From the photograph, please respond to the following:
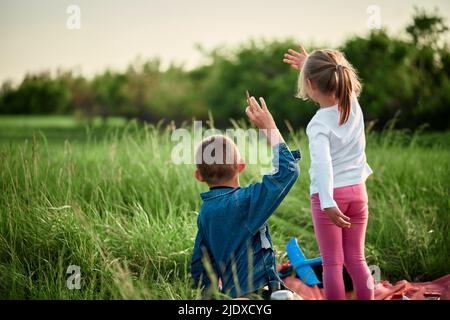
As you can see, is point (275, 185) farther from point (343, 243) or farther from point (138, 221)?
point (138, 221)

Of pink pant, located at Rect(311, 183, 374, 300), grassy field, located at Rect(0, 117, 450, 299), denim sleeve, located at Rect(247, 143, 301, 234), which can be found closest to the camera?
denim sleeve, located at Rect(247, 143, 301, 234)

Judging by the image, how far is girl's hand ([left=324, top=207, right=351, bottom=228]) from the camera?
97.0 inches

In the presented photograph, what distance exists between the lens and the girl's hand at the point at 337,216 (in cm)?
246

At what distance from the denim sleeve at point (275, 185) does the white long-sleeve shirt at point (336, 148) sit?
15cm

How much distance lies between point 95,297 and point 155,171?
1.79 m

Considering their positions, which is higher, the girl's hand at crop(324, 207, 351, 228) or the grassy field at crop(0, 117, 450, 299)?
the girl's hand at crop(324, 207, 351, 228)

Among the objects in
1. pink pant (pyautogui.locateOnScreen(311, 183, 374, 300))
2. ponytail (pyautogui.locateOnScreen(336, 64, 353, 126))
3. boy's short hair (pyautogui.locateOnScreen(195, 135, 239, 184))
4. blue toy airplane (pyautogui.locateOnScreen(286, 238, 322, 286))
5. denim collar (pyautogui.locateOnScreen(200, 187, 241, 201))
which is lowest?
blue toy airplane (pyautogui.locateOnScreen(286, 238, 322, 286))

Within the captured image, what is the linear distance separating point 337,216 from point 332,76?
66cm

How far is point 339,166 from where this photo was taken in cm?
268

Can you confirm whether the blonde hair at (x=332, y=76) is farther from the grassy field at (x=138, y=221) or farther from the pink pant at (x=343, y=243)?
the grassy field at (x=138, y=221)

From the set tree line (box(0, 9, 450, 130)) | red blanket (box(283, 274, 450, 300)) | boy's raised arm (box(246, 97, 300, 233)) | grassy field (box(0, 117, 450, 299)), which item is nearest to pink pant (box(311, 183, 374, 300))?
boy's raised arm (box(246, 97, 300, 233))

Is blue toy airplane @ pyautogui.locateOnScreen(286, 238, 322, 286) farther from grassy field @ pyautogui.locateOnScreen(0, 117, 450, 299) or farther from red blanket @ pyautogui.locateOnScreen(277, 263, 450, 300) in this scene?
grassy field @ pyautogui.locateOnScreen(0, 117, 450, 299)

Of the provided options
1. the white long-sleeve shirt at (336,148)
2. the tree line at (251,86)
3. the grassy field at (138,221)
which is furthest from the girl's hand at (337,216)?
the tree line at (251,86)
